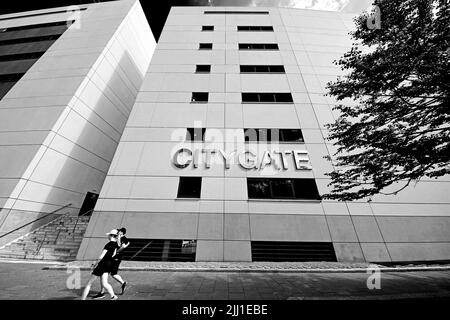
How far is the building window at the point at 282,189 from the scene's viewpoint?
11.1 meters

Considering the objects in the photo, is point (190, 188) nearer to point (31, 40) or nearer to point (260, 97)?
point (260, 97)

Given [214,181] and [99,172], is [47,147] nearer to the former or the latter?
[99,172]

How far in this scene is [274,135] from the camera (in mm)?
12875

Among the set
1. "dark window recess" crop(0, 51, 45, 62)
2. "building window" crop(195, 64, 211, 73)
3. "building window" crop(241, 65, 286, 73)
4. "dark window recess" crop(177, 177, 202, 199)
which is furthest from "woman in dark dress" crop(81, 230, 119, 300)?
"dark window recess" crop(0, 51, 45, 62)

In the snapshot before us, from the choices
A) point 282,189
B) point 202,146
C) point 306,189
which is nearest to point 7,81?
point 202,146

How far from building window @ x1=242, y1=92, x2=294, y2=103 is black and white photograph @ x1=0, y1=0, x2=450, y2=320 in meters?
0.11

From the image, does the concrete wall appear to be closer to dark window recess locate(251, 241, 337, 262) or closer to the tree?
dark window recess locate(251, 241, 337, 262)

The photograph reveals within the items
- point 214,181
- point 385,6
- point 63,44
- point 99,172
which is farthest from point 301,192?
point 63,44

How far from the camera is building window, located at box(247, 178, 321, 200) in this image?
11.1 metres

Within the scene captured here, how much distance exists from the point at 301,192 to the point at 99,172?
15.8 m

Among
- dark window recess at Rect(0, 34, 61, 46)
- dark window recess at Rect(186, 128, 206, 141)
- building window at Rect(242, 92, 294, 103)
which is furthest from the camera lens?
dark window recess at Rect(0, 34, 61, 46)

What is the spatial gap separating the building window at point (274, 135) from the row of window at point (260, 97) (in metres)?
2.66

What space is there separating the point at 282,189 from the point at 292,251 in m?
3.23

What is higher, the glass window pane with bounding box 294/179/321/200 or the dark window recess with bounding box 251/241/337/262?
the glass window pane with bounding box 294/179/321/200
